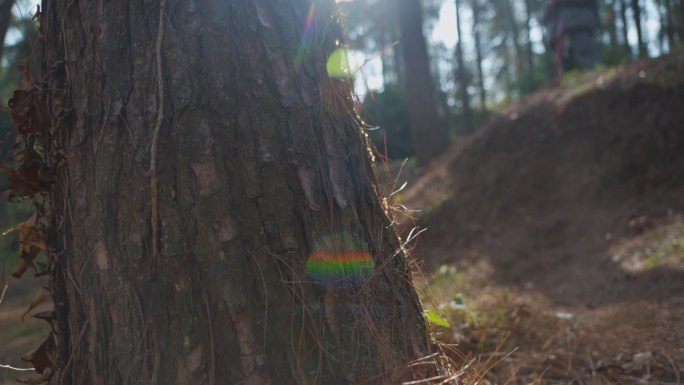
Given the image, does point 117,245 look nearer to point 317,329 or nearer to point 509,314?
point 317,329

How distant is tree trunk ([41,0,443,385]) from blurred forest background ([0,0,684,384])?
1.06ft

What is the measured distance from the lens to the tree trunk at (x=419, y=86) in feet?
37.7

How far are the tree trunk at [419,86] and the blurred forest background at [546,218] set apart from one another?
28 millimetres

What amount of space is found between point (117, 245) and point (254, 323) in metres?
0.43

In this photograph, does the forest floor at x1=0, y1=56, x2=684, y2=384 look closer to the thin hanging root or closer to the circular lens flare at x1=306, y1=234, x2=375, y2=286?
the circular lens flare at x1=306, y1=234, x2=375, y2=286

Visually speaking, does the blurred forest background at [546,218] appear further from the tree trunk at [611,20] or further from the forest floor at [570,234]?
the tree trunk at [611,20]

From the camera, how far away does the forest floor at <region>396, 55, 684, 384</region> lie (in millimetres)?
2838

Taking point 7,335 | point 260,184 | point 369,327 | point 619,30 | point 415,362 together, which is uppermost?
point 619,30

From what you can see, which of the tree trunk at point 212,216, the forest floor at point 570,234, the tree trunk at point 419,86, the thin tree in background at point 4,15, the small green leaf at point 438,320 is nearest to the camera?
the tree trunk at point 212,216

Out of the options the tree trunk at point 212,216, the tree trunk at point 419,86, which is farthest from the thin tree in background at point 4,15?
the tree trunk at point 419,86

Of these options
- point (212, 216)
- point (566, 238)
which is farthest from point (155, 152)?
point (566, 238)

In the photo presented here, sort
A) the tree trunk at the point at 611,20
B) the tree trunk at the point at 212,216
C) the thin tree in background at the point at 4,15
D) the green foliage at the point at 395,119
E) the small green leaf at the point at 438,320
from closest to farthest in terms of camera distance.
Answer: the tree trunk at the point at 212,216
the small green leaf at the point at 438,320
the thin tree in background at the point at 4,15
the green foliage at the point at 395,119
the tree trunk at the point at 611,20

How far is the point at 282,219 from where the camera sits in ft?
4.95

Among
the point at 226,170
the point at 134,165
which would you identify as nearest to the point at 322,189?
the point at 226,170
